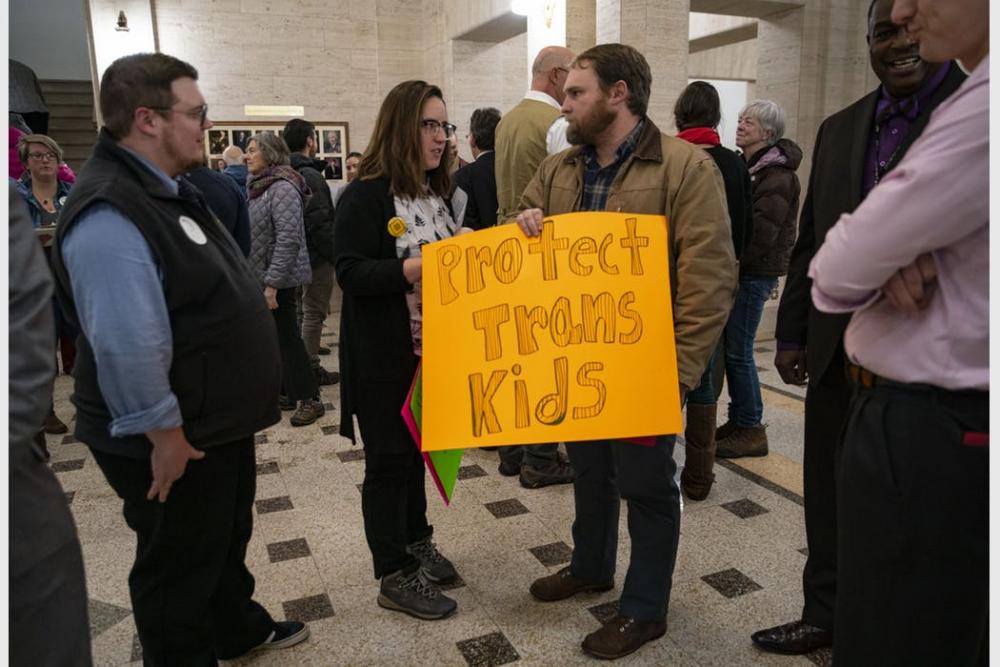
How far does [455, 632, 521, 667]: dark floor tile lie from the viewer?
91.5 inches

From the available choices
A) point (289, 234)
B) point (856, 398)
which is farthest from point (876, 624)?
point (289, 234)

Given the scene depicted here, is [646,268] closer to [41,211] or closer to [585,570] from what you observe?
[585,570]

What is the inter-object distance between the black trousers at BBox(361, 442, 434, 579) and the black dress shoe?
1.22 metres

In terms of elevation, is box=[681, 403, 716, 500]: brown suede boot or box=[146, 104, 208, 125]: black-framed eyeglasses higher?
box=[146, 104, 208, 125]: black-framed eyeglasses

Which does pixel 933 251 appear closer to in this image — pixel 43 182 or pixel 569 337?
pixel 569 337

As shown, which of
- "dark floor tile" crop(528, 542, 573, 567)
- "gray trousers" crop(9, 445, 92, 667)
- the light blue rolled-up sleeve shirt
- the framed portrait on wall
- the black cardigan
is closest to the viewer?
"gray trousers" crop(9, 445, 92, 667)

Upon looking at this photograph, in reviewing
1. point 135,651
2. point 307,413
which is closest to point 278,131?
point 307,413

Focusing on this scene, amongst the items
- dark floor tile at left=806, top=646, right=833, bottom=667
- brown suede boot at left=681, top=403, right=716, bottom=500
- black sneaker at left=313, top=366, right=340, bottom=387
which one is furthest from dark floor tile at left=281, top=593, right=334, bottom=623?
black sneaker at left=313, top=366, right=340, bottom=387

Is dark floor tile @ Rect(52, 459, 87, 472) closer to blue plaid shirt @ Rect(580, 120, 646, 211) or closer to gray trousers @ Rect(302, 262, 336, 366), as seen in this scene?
gray trousers @ Rect(302, 262, 336, 366)

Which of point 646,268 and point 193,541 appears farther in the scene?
point 646,268

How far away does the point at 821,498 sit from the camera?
2.27 m

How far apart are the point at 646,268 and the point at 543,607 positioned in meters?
1.34

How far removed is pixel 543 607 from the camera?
262cm

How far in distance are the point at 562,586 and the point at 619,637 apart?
0.36 metres
